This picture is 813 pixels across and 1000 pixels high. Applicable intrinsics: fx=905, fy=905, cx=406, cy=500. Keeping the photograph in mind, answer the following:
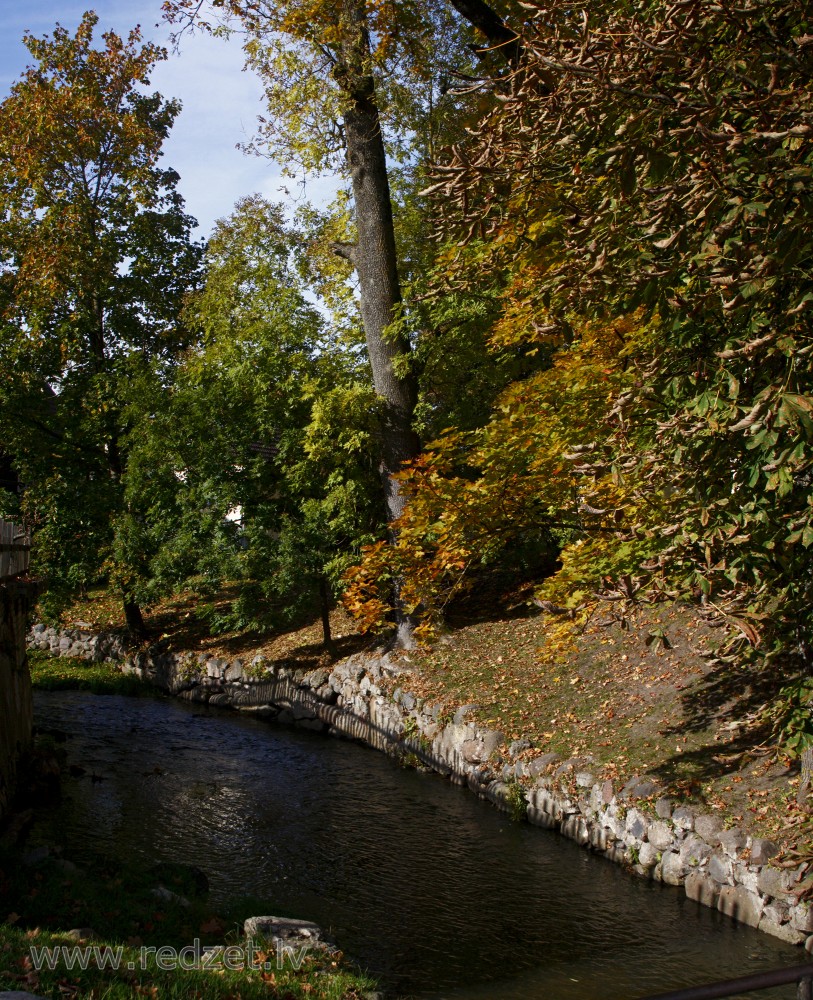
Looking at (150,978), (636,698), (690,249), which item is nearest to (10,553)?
(150,978)

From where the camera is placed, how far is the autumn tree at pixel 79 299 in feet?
70.5

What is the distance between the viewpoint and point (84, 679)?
67.0 ft

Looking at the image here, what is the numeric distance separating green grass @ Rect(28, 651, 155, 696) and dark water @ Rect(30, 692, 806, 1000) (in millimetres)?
5231

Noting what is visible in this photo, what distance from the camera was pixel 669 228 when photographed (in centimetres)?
652

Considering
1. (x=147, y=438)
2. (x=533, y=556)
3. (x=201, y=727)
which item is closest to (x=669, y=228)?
(x=533, y=556)

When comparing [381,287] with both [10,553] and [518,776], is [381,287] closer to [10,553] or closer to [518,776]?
[10,553]

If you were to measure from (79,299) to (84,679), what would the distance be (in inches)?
373

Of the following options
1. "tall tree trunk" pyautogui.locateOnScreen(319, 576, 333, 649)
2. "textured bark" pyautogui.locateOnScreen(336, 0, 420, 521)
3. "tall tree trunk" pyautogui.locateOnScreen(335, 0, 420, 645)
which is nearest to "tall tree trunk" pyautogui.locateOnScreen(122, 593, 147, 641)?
"tall tree trunk" pyautogui.locateOnScreen(319, 576, 333, 649)

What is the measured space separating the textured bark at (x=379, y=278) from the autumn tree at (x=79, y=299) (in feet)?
21.9

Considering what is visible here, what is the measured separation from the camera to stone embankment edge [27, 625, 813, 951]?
8031 mm

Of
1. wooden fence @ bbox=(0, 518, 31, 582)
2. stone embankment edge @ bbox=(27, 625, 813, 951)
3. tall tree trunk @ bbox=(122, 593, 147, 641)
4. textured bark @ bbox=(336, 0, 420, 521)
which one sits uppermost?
textured bark @ bbox=(336, 0, 420, 521)

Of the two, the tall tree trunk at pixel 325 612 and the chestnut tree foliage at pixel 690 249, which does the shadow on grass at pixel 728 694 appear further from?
the tall tree trunk at pixel 325 612

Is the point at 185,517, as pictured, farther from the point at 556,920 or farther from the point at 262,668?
the point at 556,920

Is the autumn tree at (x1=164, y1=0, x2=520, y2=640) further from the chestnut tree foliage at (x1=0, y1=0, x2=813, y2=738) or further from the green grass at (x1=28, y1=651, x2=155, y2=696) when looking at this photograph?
the green grass at (x1=28, y1=651, x2=155, y2=696)
